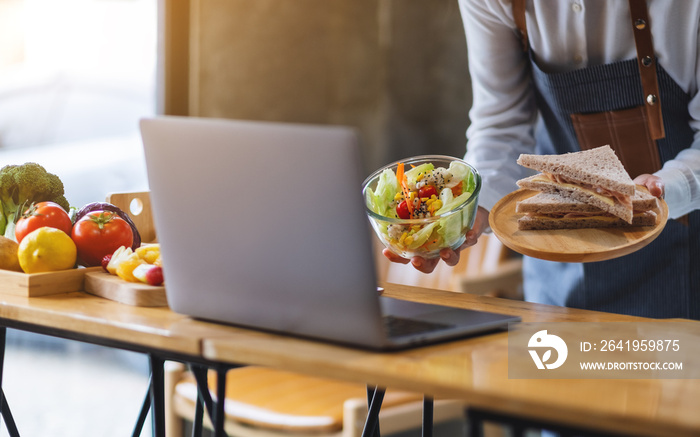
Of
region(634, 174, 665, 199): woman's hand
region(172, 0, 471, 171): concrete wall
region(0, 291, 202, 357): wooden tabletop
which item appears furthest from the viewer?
region(172, 0, 471, 171): concrete wall

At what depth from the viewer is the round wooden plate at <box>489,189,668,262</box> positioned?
1.25 metres

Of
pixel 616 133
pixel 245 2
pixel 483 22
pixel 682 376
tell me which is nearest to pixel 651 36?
pixel 616 133

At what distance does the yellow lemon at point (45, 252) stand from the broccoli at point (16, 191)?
0.15m

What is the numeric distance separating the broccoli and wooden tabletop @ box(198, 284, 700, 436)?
568 millimetres

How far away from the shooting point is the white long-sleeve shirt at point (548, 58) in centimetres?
156

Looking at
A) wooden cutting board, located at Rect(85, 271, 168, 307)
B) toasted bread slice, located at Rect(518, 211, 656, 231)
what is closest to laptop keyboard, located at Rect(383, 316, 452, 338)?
wooden cutting board, located at Rect(85, 271, 168, 307)

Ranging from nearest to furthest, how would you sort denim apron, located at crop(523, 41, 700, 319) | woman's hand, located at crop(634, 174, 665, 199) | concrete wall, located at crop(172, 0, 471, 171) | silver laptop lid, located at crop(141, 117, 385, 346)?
silver laptop lid, located at crop(141, 117, 385, 346) < woman's hand, located at crop(634, 174, 665, 199) < denim apron, located at crop(523, 41, 700, 319) < concrete wall, located at crop(172, 0, 471, 171)

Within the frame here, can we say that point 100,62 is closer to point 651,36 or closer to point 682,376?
point 651,36

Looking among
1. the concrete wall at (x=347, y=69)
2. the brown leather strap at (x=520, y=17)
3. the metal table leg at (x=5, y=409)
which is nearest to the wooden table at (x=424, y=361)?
the metal table leg at (x=5, y=409)

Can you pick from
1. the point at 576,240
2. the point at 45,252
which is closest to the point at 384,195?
the point at 576,240

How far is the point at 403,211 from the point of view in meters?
1.21

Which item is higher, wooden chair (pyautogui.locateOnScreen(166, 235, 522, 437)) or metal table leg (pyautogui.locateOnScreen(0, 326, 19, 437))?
metal table leg (pyautogui.locateOnScreen(0, 326, 19, 437))

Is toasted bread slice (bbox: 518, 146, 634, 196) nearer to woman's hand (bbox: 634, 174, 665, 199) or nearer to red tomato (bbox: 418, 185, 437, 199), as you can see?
woman's hand (bbox: 634, 174, 665, 199)

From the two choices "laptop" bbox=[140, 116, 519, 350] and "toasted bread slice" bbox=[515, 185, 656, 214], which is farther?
"toasted bread slice" bbox=[515, 185, 656, 214]
